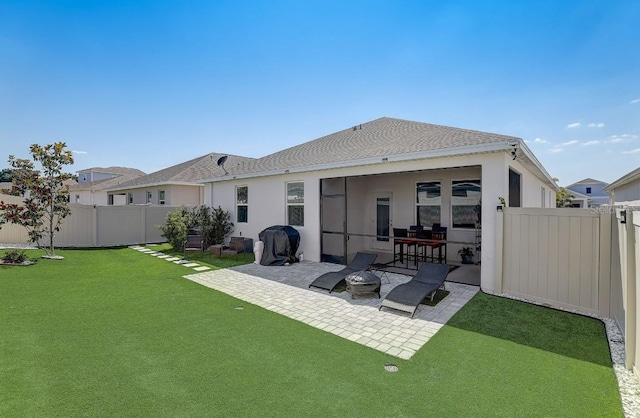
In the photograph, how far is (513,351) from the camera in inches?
157

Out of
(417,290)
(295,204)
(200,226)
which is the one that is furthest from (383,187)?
(200,226)

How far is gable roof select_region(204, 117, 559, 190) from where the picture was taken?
680cm

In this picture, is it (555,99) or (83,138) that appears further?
(83,138)

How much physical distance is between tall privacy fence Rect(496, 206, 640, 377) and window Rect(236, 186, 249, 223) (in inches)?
380

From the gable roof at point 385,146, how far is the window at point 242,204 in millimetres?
877

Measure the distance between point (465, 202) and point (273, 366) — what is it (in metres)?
9.15

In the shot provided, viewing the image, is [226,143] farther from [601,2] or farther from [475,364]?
[475,364]

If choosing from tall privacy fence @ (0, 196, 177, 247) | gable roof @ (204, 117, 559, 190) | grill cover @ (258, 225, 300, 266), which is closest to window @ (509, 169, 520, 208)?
gable roof @ (204, 117, 559, 190)

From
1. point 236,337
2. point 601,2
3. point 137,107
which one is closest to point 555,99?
point 601,2

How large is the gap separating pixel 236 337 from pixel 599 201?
5221 cm

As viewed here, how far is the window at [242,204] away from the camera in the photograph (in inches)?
511

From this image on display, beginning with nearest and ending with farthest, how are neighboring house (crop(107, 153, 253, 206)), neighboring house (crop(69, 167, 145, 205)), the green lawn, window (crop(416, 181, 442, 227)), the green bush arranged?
the green lawn → window (crop(416, 181, 442, 227)) → the green bush → neighboring house (crop(107, 153, 253, 206)) → neighboring house (crop(69, 167, 145, 205))

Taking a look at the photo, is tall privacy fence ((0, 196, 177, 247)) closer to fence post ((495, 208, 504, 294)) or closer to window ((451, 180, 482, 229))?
window ((451, 180, 482, 229))

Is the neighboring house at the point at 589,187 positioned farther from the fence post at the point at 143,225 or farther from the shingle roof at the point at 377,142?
the fence post at the point at 143,225
